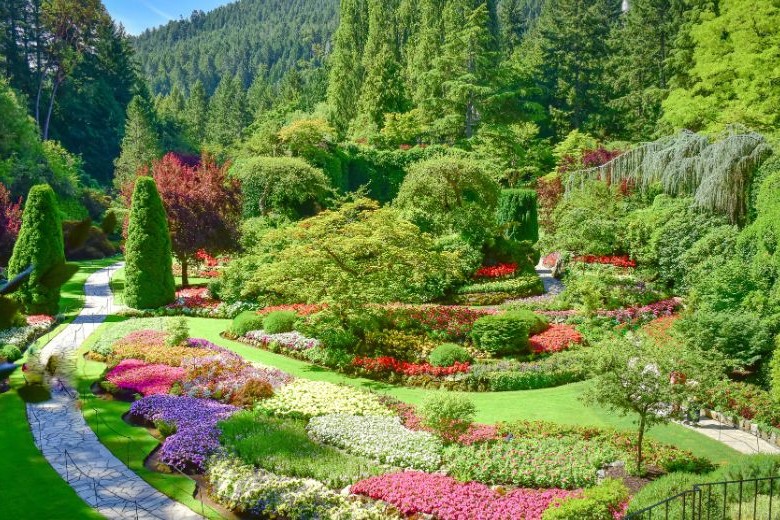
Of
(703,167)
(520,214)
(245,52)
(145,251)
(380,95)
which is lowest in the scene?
(145,251)

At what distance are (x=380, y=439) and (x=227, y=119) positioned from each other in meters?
73.5

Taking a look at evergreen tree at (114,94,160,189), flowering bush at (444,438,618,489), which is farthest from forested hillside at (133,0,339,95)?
flowering bush at (444,438,618,489)

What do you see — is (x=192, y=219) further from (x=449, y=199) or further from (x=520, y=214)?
(x=520, y=214)

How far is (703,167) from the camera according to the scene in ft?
73.3

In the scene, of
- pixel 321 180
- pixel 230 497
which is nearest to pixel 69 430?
pixel 230 497

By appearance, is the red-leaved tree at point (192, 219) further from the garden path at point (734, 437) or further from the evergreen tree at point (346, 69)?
the evergreen tree at point (346, 69)

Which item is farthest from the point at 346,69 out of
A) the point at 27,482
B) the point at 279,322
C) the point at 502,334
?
the point at 27,482

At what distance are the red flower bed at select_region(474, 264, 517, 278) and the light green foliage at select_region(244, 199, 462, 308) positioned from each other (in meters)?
5.14

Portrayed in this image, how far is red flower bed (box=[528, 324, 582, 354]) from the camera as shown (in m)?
17.2

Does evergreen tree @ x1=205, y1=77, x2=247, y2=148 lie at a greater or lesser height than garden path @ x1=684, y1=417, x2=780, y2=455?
greater

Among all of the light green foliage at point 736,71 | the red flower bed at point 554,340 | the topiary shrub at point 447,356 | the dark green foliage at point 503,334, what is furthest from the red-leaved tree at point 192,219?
the light green foliage at point 736,71

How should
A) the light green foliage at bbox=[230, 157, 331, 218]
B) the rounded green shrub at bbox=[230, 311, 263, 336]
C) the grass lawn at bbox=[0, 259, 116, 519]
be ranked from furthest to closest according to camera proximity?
the light green foliage at bbox=[230, 157, 331, 218] < the rounded green shrub at bbox=[230, 311, 263, 336] < the grass lawn at bbox=[0, 259, 116, 519]

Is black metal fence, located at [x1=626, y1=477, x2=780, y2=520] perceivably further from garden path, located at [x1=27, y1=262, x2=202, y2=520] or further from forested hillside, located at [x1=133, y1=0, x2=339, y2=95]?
forested hillside, located at [x1=133, y1=0, x2=339, y2=95]

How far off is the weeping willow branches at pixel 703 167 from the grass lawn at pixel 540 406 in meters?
10.0
